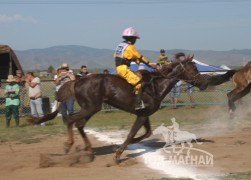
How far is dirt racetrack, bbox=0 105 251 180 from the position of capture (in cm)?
770

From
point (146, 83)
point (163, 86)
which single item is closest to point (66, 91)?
point (146, 83)

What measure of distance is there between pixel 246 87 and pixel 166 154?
20.2ft

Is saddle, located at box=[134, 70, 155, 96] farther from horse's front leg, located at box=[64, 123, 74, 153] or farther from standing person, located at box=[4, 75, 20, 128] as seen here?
standing person, located at box=[4, 75, 20, 128]

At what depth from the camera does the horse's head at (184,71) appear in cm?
977

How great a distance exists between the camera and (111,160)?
29.6 ft

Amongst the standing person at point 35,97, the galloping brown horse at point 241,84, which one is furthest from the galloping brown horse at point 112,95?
the standing person at point 35,97

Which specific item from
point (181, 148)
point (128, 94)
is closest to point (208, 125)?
point (181, 148)

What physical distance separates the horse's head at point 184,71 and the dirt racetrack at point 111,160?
4.90 ft

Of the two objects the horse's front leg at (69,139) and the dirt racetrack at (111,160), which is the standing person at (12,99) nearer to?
the dirt racetrack at (111,160)

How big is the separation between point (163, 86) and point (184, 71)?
65cm

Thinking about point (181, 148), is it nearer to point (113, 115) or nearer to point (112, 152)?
point (112, 152)

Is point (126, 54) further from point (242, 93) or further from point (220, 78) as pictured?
point (242, 93)

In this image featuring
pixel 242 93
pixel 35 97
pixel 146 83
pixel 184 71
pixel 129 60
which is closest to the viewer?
pixel 129 60

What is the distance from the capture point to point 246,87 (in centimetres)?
1452
